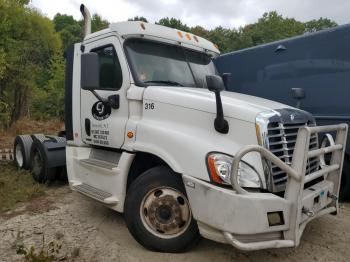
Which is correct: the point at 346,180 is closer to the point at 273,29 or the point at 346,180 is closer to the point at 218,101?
the point at 218,101

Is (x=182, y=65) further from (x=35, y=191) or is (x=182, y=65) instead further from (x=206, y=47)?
(x=35, y=191)

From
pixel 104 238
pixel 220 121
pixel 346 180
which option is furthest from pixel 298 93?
pixel 104 238

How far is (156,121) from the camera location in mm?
4293

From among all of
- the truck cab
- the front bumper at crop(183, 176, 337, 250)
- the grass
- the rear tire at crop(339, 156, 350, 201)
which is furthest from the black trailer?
the grass

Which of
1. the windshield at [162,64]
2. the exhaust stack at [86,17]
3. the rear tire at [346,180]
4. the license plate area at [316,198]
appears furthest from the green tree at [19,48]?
the license plate area at [316,198]

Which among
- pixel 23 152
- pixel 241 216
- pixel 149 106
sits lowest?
pixel 23 152

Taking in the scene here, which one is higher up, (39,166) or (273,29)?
(273,29)

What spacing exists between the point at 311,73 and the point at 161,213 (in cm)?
371

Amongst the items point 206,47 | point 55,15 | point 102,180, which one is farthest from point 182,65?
point 55,15

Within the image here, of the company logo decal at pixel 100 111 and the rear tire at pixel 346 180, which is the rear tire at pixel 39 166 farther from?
the rear tire at pixel 346 180

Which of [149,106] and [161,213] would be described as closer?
[161,213]

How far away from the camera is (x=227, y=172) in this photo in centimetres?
350

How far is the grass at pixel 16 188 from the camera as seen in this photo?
19.8 ft

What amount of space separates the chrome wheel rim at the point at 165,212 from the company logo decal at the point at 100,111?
1419 mm
